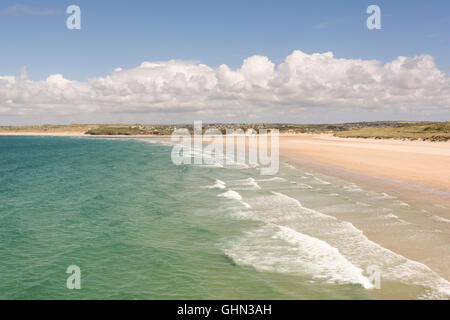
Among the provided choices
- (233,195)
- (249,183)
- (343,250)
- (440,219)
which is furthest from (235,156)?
(343,250)

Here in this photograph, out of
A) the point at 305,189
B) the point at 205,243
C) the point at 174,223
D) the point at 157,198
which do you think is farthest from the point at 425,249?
the point at 157,198

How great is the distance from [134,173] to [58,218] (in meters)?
20.8

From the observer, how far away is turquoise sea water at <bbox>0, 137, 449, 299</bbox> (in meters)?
10.2

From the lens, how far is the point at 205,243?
14.4 meters

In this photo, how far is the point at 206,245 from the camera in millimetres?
14164

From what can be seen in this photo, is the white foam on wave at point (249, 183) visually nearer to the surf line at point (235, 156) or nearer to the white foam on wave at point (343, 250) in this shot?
the surf line at point (235, 156)

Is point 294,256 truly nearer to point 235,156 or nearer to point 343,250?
point 343,250

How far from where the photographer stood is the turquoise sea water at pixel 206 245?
33.4ft

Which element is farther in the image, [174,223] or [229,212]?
[229,212]

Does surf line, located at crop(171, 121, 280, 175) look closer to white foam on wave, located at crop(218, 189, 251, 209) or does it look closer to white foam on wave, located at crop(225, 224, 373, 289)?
white foam on wave, located at crop(218, 189, 251, 209)
